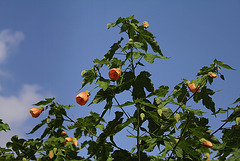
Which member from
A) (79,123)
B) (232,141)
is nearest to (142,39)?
(79,123)

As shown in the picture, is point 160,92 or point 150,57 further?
point 160,92

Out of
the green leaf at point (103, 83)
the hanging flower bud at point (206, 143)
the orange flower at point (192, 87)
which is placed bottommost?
the hanging flower bud at point (206, 143)

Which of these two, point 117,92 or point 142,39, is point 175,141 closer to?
point 117,92

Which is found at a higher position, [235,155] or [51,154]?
[51,154]

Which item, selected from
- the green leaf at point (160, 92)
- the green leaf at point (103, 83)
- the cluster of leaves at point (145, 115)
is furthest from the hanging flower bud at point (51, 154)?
the green leaf at point (160, 92)

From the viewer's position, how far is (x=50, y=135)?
10.6 ft

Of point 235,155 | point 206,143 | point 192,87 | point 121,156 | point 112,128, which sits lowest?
point 235,155

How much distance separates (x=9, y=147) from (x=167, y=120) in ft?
7.68

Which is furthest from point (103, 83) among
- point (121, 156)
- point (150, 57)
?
point (121, 156)

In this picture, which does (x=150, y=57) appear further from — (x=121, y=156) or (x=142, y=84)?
(x=121, y=156)

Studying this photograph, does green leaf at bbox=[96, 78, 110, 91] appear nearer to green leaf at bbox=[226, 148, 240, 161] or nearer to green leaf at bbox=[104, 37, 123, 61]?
green leaf at bbox=[104, 37, 123, 61]

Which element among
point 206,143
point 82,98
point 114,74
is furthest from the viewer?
point 82,98

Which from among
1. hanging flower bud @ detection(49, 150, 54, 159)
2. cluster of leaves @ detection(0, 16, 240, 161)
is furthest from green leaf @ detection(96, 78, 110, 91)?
hanging flower bud @ detection(49, 150, 54, 159)

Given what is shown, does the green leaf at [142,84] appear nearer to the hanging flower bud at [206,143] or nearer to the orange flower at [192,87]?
the orange flower at [192,87]
